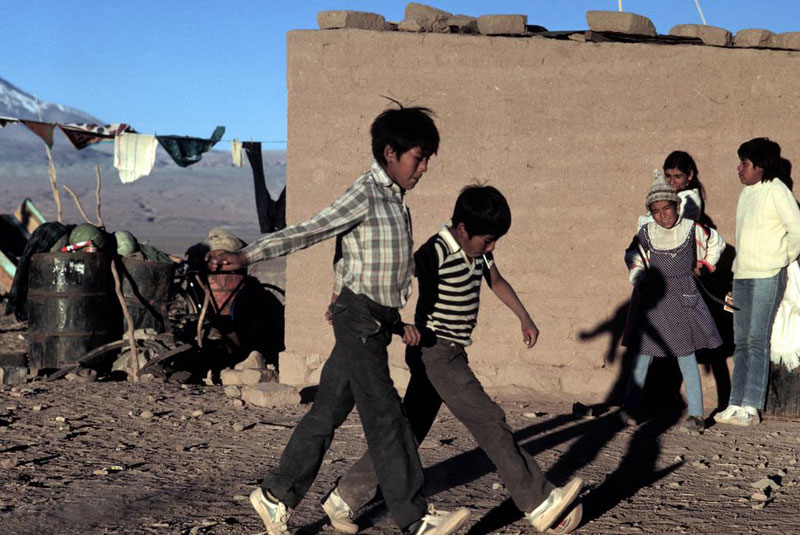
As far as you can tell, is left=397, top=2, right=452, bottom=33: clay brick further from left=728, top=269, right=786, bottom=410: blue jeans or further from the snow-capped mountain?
the snow-capped mountain

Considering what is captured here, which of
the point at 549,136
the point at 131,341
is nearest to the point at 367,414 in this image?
the point at 549,136

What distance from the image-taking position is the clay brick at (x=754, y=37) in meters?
6.28

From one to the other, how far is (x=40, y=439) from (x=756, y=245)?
425 centimetres

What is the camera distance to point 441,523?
3193mm

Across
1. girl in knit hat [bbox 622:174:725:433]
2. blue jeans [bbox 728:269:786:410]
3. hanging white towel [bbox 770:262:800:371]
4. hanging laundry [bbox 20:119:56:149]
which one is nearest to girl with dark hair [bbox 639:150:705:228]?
girl in knit hat [bbox 622:174:725:433]

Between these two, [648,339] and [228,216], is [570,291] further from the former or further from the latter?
[228,216]

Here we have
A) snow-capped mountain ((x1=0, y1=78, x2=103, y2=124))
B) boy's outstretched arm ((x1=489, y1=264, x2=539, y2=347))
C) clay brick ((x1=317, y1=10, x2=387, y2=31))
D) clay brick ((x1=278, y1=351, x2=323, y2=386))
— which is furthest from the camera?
snow-capped mountain ((x1=0, y1=78, x2=103, y2=124))

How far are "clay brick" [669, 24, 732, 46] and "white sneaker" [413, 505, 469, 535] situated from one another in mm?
4268

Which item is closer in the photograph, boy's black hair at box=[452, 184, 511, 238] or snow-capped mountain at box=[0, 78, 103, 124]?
boy's black hair at box=[452, 184, 511, 238]

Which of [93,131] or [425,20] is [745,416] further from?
[93,131]

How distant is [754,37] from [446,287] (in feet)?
12.6

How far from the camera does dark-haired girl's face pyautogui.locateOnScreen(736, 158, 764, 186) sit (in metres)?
5.57

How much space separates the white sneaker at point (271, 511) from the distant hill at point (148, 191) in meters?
36.9

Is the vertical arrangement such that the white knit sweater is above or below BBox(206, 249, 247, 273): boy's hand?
above
